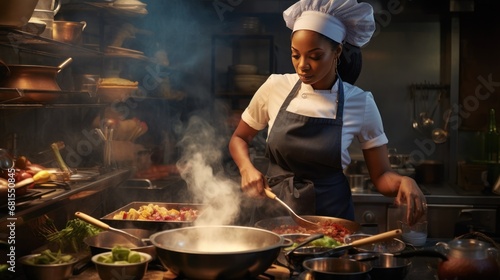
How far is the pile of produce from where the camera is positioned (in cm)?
253

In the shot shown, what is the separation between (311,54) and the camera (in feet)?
8.29

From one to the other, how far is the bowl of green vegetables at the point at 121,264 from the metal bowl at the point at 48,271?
99 mm

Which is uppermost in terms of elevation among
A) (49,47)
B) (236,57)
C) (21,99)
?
(236,57)

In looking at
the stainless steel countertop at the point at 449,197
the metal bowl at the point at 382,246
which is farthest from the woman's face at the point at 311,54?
the stainless steel countertop at the point at 449,197

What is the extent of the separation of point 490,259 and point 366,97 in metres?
1.17

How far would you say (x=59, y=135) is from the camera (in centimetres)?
387

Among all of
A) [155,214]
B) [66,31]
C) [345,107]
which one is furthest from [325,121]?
[66,31]

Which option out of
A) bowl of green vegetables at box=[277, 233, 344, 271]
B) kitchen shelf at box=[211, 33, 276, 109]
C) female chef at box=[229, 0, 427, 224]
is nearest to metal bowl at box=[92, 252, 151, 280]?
bowl of green vegetables at box=[277, 233, 344, 271]

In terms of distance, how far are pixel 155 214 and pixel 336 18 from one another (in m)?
1.25

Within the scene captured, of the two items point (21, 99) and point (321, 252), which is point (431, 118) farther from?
point (21, 99)

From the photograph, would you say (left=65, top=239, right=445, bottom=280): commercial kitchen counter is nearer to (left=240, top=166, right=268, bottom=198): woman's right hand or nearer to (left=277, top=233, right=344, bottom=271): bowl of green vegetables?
(left=277, top=233, right=344, bottom=271): bowl of green vegetables

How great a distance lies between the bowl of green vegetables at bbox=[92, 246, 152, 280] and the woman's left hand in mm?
1027

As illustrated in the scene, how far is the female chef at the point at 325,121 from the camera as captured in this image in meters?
2.65

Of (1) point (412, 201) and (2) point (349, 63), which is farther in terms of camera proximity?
(2) point (349, 63)
